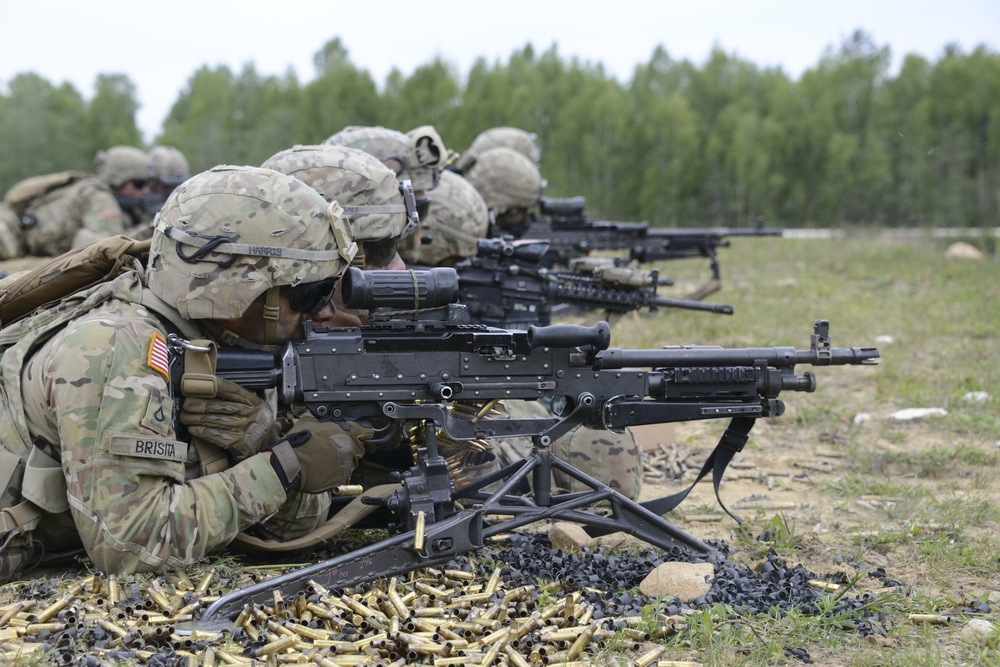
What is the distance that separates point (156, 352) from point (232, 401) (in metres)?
0.40

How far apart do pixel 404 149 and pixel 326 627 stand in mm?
4299

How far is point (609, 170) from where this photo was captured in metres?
25.4

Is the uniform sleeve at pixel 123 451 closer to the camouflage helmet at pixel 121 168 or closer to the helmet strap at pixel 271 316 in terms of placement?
the helmet strap at pixel 271 316

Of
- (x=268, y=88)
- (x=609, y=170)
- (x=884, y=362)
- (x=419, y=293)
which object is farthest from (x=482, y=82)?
(x=419, y=293)

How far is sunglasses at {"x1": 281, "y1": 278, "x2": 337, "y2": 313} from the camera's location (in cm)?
439

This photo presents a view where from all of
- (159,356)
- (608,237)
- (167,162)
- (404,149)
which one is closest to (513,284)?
(404,149)

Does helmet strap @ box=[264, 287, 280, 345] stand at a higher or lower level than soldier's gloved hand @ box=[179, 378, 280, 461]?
higher

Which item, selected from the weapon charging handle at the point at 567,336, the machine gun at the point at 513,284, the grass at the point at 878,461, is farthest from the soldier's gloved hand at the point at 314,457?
the machine gun at the point at 513,284

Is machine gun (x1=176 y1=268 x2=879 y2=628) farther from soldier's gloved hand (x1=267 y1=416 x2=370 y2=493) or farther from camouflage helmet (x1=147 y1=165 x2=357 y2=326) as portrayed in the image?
camouflage helmet (x1=147 y1=165 x2=357 y2=326)

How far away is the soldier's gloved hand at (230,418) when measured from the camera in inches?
163

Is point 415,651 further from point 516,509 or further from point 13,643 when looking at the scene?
point 13,643

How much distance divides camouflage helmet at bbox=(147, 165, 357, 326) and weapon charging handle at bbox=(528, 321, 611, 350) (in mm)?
1023

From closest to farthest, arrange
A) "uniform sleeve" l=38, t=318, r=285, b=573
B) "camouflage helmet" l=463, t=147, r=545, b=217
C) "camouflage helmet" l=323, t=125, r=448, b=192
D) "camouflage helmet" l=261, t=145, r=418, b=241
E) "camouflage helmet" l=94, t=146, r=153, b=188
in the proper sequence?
"uniform sleeve" l=38, t=318, r=285, b=573, "camouflage helmet" l=261, t=145, r=418, b=241, "camouflage helmet" l=323, t=125, r=448, b=192, "camouflage helmet" l=463, t=147, r=545, b=217, "camouflage helmet" l=94, t=146, r=153, b=188

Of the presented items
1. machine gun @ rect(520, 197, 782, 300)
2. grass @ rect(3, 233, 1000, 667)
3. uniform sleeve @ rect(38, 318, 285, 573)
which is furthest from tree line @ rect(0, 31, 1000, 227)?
uniform sleeve @ rect(38, 318, 285, 573)
